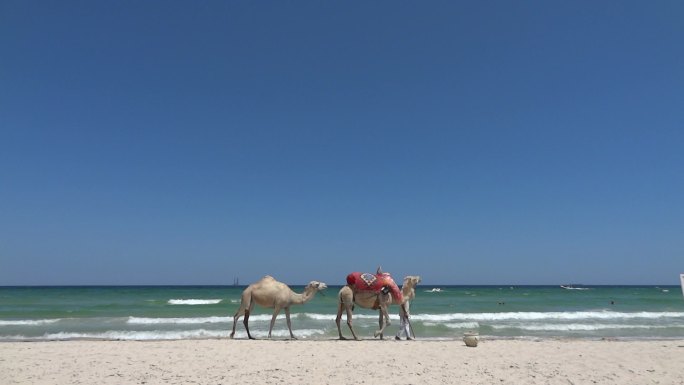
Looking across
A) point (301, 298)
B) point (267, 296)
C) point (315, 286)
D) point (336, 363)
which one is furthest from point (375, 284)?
point (336, 363)

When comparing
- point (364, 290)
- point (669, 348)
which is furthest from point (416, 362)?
point (669, 348)

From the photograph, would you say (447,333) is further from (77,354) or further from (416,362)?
(77,354)

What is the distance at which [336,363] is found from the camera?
8.95 meters

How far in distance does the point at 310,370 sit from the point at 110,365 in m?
3.58

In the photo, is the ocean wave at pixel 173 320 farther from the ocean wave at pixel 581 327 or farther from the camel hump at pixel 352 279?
the ocean wave at pixel 581 327

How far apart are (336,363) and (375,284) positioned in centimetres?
411

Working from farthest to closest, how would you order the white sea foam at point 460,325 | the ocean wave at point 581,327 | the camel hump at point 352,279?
1. the white sea foam at point 460,325
2. the ocean wave at point 581,327
3. the camel hump at point 352,279

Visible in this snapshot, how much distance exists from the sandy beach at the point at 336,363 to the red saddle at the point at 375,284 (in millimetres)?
1518

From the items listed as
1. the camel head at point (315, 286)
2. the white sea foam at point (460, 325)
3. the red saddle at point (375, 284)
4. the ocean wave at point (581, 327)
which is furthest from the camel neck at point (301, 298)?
the ocean wave at point (581, 327)

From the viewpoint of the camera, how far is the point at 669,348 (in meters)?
11.3

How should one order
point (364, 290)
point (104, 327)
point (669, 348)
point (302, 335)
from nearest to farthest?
point (669, 348) < point (364, 290) < point (302, 335) < point (104, 327)

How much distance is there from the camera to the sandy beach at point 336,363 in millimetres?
7711

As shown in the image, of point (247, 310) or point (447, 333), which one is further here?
point (447, 333)

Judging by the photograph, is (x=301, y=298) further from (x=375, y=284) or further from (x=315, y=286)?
(x=375, y=284)
